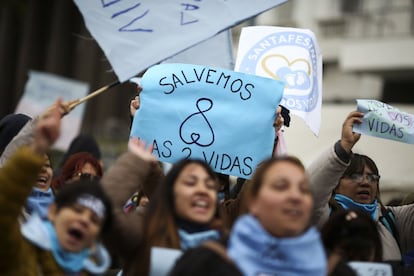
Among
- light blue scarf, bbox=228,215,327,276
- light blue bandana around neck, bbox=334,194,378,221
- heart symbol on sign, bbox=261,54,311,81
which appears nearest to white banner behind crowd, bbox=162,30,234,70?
heart symbol on sign, bbox=261,54,311,81

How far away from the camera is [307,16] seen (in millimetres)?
21344

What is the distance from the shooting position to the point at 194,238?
423cm

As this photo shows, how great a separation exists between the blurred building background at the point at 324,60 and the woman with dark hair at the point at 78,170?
71cm

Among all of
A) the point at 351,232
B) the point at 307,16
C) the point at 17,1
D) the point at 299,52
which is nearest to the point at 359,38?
the point at 307,16

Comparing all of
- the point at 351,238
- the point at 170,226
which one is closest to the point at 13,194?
the point at 170,226

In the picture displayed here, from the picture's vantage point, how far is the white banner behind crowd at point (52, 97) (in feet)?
37.1

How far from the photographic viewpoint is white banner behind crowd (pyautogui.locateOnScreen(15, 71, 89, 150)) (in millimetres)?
11312

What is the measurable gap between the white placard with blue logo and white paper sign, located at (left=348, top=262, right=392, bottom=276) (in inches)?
70.6

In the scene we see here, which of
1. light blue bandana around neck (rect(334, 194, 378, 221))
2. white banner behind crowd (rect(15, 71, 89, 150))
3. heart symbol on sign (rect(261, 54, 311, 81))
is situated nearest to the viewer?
light blue bandana around neck (rect(334, 194, 378, 221))

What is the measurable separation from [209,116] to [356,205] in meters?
0.93

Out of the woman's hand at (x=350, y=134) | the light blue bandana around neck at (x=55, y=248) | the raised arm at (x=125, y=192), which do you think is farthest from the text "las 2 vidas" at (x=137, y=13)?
the light blue bandana around neck at (x=55, y=248)

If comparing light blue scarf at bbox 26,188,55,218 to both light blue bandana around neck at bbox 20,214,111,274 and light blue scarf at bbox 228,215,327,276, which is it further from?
light blue scarf at bbox 228,215,327,276

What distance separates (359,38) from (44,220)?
1633 centimetres

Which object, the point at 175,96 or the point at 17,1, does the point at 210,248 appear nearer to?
the point at 175,96
